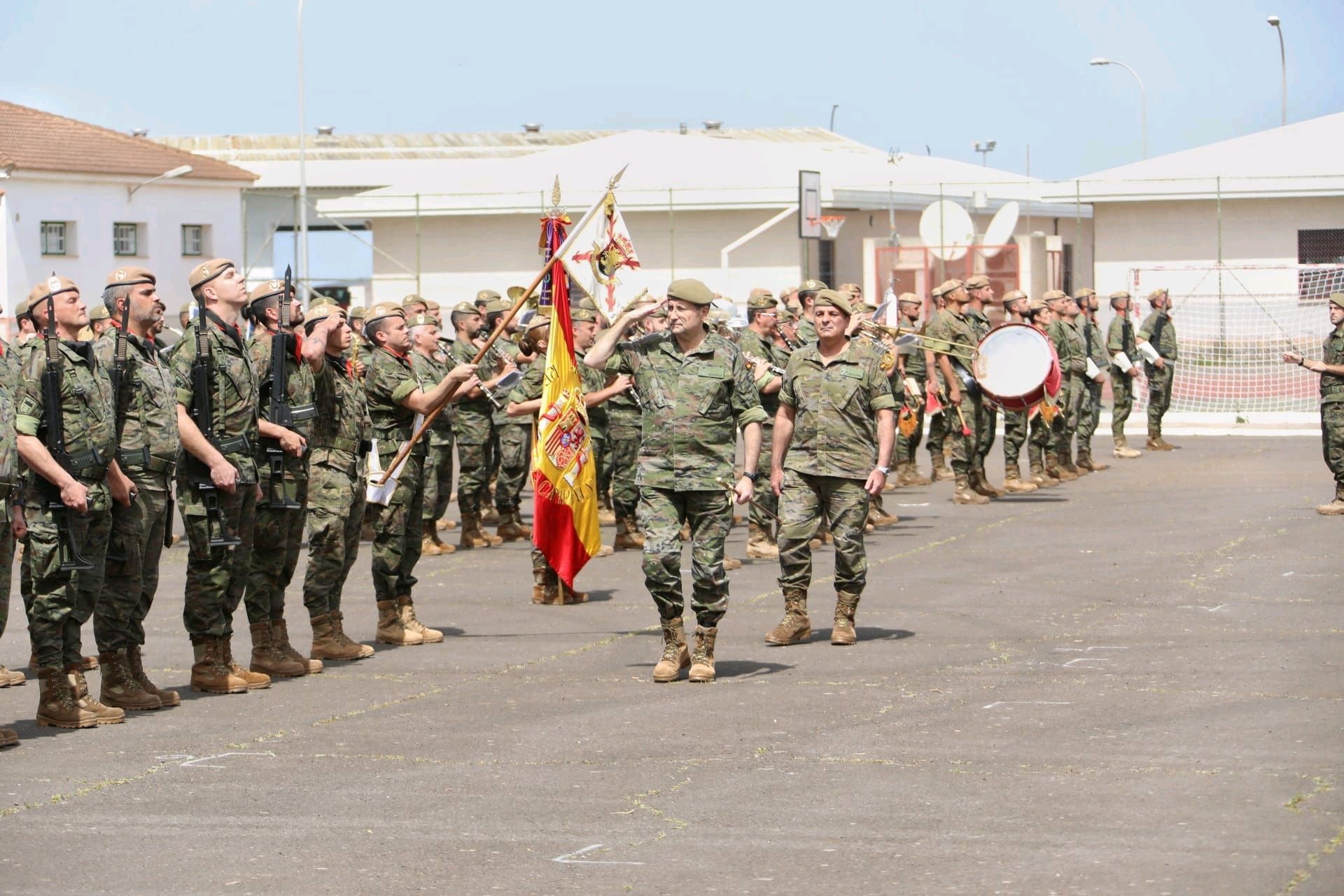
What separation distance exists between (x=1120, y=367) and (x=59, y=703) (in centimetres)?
1848

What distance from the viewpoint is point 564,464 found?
1261cm

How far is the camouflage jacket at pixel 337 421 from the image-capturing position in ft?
37.3

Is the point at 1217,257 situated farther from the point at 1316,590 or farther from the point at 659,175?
the point at 1316,590

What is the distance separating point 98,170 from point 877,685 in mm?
50921

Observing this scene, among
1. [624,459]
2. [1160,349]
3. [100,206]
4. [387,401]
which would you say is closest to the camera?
[387,401]

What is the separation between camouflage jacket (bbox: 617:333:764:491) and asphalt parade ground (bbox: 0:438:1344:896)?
45.1 inches

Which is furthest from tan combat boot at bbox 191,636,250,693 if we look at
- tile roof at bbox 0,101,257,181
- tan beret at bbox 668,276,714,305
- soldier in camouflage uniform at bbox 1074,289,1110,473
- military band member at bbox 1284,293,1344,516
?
tile roof at bbox 0,101,257,181

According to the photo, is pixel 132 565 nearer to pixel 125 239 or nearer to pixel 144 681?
pixel 144 681

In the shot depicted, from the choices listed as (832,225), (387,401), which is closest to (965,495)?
(387,401)

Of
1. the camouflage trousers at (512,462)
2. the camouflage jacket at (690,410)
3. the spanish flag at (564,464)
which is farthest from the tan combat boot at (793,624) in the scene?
the camouflage trousers at (512,462)

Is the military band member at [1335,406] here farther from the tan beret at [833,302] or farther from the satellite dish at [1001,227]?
the satellite dish at [1001,227]

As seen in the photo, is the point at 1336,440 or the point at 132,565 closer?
the point at 132,565

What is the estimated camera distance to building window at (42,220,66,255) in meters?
55.2

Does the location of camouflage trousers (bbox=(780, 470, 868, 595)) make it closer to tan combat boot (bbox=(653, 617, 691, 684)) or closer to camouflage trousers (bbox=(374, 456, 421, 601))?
tan combat boot (bbox=(653, 617, 691, 684))
